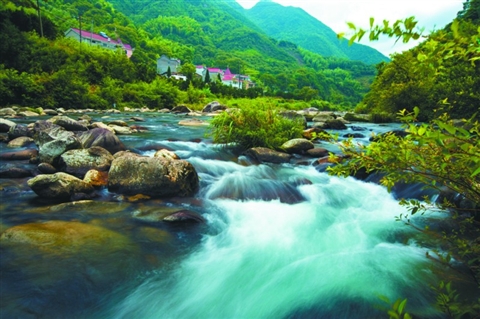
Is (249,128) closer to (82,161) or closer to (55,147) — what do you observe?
(82,161)

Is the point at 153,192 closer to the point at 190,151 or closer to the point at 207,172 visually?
the point at 207,172

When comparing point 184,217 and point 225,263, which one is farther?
point 184,217

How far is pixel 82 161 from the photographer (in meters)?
6.98

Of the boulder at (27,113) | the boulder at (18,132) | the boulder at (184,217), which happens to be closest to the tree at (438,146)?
the boulder at (184,217)

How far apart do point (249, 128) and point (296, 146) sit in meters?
1.78

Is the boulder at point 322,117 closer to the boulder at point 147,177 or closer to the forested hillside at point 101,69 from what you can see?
the boulder at point 147,177

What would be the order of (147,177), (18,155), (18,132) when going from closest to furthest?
(147,177)
(18,155)
(18,132)

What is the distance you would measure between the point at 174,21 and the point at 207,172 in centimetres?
17022

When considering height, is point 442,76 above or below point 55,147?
above

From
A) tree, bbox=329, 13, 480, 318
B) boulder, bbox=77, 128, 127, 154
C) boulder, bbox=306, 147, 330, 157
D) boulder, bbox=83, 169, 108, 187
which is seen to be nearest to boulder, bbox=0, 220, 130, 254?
boulder, bbox=83, 169, 108, 187

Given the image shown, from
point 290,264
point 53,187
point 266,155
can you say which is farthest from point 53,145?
point 290,264

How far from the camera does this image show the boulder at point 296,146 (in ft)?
33.4

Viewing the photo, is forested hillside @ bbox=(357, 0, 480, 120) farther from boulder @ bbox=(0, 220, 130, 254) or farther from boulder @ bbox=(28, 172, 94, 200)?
boulder @ bbox=(28, 172, 94, 200)

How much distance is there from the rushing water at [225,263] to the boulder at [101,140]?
2.73m
